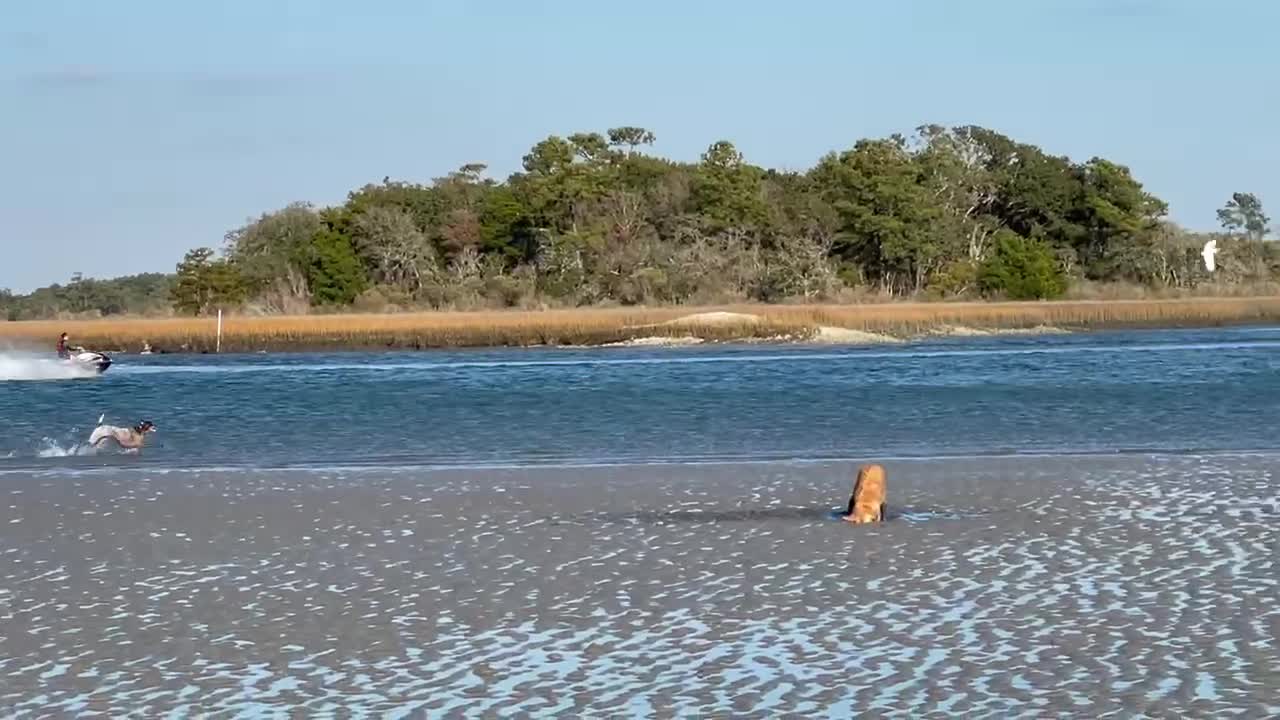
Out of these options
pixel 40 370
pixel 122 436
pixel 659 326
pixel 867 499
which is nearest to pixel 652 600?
pixel 867 499

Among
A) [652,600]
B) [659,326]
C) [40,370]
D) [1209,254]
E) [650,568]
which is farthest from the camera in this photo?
[1209,254]

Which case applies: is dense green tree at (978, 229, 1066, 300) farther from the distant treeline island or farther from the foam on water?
the foam on water

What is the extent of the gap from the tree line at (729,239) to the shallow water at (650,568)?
56.3 meters

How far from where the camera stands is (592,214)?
92.1m

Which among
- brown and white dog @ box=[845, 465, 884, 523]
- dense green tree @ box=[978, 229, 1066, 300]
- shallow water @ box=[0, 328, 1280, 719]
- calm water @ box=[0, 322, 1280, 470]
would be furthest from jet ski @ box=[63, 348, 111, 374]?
dense green tree @ box=[978, 229, 1066, 300]

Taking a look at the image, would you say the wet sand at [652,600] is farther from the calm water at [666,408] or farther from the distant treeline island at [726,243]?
the distant treeline island at [726,243]

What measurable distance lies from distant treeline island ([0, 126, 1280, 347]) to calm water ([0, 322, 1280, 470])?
30087 mm

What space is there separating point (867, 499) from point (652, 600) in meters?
4.00

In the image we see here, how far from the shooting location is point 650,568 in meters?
13.4

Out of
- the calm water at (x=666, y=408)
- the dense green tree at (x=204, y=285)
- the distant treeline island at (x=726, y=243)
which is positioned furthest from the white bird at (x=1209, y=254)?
the dense green tree at (x=204, y=285)

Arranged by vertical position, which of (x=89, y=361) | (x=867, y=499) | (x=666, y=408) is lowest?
(x=666, y=408)

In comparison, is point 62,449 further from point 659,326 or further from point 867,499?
point 659,326

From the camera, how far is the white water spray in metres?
46.0

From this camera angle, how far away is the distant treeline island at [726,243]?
275ft
